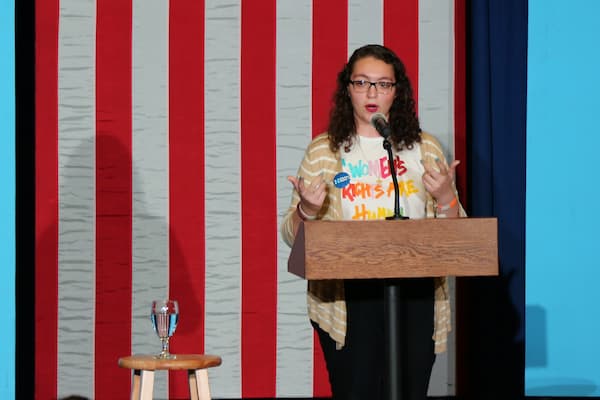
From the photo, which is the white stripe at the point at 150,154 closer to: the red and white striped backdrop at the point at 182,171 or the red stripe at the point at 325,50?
the red and white striped backdrop at the point at 182,171

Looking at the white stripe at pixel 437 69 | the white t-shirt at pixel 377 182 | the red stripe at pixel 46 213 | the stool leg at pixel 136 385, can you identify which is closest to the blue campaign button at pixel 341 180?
the white t-shirt at pixel 377 182

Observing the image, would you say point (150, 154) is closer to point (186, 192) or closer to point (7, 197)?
point (186, 192)

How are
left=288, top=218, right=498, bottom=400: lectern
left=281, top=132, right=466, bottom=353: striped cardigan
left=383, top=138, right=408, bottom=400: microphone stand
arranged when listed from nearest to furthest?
left=288, top=218, right=498, bottom=400: lectern → left=383, top=138, right=408, bottom=400: microphone stand → left=281, top=132, right=466, bottom=353: striped cardigan

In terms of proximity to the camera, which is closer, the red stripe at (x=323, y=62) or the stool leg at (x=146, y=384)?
the stool leg at (x=146, y=384)

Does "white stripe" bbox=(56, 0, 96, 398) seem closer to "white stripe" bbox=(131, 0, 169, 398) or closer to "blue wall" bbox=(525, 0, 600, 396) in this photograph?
"white stripe" bbox=(131, 0, 169, 398)

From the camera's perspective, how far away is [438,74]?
409cm

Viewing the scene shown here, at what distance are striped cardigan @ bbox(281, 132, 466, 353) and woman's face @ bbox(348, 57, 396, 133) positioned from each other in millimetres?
119

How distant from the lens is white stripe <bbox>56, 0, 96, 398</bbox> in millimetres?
3967

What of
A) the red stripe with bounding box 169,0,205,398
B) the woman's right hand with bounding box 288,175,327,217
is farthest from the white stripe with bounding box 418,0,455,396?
the woman's right hand with bounding box 288,175,327,217

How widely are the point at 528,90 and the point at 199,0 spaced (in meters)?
1.49

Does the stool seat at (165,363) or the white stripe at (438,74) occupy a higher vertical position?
the white stripe at (438,74)

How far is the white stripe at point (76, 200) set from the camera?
397 cm

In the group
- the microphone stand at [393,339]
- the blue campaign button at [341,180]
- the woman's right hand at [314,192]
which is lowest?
the microphone stand at [393,339]

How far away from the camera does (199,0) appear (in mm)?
4027
